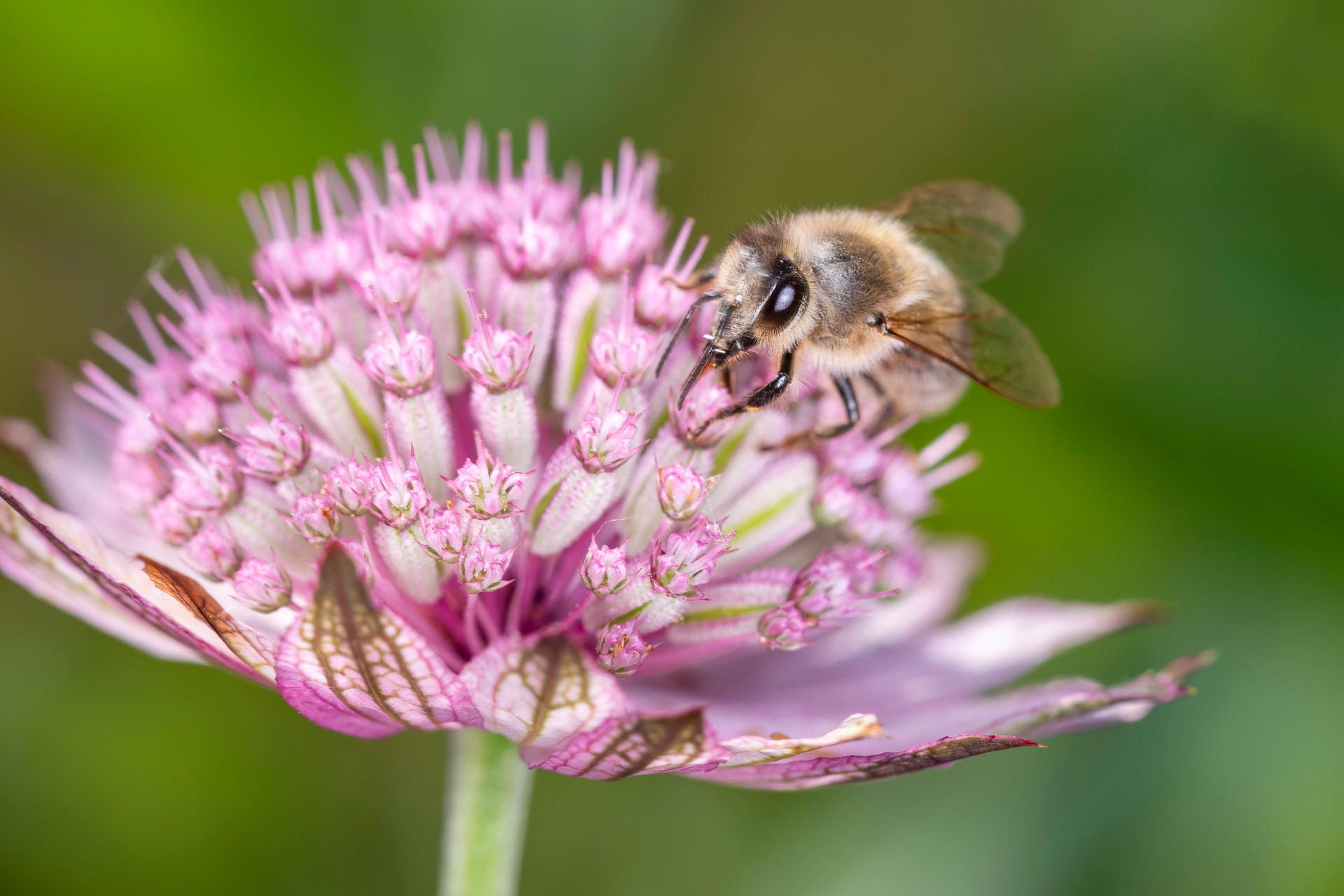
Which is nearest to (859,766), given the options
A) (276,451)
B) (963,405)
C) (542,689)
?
(542,689)

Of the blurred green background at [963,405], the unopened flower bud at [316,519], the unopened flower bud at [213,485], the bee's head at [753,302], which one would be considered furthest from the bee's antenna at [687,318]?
the blurred green background at [963,405]

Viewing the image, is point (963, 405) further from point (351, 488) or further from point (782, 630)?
point (351, 488)

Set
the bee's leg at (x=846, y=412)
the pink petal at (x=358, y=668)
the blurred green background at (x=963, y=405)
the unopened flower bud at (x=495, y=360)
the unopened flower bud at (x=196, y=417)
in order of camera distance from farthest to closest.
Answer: the blurred green background at (x=963, y=405) < the bee's leg at (x=846, y=412) < the unopened flower bud at (x=196, y=417) < the unopened flower bud at (x=495, y=360) < the pink petal at (x=358, y=668)

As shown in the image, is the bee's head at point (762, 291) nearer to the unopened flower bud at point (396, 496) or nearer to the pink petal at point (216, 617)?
the unopened flower bud at point (396, 496)

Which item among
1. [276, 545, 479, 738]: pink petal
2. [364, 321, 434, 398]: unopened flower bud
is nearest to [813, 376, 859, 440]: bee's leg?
[364, 321, 434, 398]: unopened flower bud

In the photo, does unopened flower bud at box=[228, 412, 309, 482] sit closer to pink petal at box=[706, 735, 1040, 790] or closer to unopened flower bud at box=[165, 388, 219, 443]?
unopened flower bud at box=[165, 388, 219, 443]

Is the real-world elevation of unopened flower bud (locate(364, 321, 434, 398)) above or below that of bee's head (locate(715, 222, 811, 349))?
below

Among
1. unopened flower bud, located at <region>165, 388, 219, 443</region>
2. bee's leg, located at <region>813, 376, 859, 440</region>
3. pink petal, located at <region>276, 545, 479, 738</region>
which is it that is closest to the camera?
pink petal, located at <region>276, 545, 479, 738</region>

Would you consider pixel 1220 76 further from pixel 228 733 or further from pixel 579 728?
pixel 228 733
